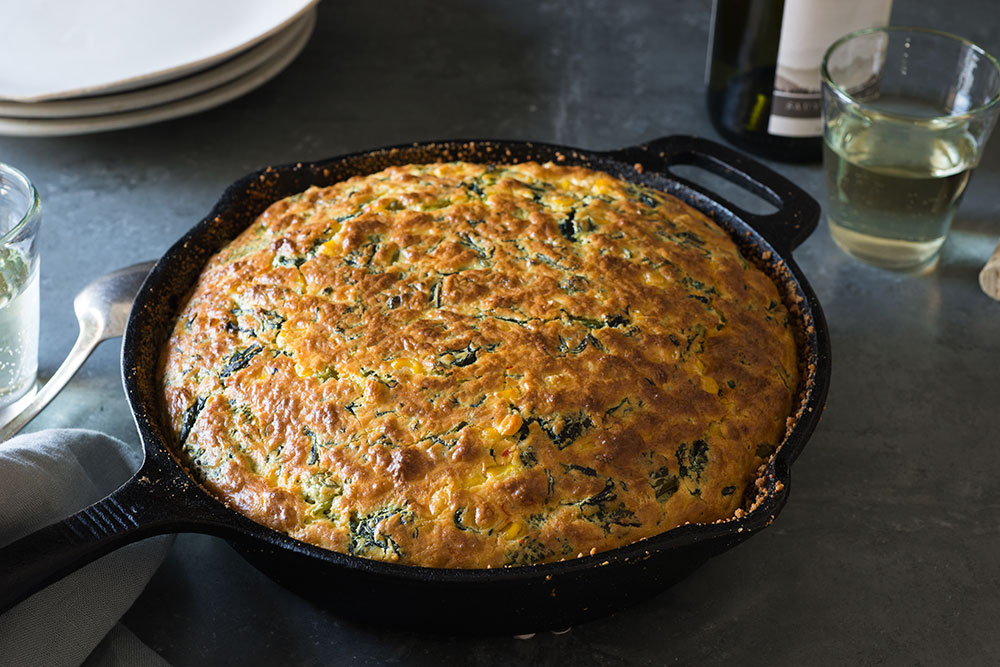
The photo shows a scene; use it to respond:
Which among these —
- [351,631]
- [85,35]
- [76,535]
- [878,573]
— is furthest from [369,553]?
[85,35]

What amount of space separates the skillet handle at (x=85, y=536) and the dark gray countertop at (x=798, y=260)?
254 millimetres

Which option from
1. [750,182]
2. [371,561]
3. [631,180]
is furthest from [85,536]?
[750,182]

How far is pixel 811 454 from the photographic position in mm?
1629

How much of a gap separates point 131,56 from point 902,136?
5.19 ft

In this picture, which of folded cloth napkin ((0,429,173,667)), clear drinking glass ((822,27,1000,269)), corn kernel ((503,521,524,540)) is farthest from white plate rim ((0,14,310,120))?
corn kernel ((503,521,524,540))

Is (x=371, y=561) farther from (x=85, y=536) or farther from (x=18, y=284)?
(x=18, y=284)

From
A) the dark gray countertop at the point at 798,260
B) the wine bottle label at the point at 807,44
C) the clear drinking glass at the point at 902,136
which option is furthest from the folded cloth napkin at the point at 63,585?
the wine bottle label at the point at 807,44

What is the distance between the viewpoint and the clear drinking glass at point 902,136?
6.04 ft

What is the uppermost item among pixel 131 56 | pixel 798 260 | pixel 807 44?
pixel 807 44

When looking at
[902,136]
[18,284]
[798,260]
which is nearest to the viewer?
[18,284]

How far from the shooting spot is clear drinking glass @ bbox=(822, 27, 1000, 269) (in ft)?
6.04

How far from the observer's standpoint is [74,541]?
114 cm

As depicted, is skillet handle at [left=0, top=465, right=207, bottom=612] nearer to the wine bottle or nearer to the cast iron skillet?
the cast iron skillet

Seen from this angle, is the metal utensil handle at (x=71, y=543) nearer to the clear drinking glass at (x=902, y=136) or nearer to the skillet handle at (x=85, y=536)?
the skillet handle at (x=85, y=536)
